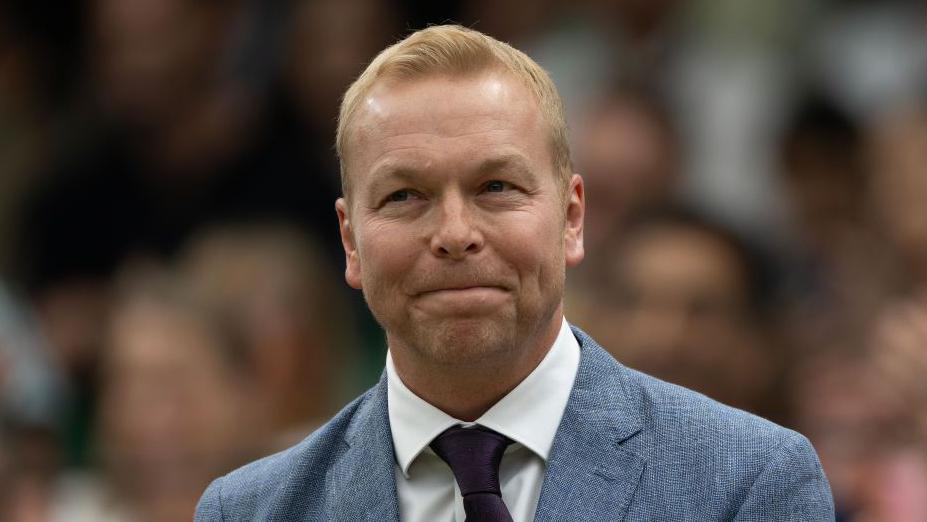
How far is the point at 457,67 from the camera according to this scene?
3.28 m

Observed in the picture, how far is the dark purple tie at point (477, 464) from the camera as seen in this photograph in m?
3.15

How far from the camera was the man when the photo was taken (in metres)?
3.17

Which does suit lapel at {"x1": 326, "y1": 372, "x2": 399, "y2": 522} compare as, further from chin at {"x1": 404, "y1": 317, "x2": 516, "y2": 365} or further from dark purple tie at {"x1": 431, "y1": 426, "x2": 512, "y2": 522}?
chin at {"x1": 404, "y1": 317, "x2": 516, "y2": 365}

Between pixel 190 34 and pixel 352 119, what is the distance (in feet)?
18.3

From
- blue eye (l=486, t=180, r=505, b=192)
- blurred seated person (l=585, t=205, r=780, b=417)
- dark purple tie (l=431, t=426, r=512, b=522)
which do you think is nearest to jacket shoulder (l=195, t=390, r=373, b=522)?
dark purple tie (l=431, t=426, r=512, b=522)

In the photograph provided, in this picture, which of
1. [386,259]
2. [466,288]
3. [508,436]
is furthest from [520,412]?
[386,259]

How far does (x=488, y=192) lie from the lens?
10.6 feet

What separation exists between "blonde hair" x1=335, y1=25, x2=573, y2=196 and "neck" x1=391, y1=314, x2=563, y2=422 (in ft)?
1.11

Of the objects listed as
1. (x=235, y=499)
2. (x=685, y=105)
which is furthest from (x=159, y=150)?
(x=235, y=499)

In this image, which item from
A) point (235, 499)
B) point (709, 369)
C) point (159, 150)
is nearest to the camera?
point (235, 499)

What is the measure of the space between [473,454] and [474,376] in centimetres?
16

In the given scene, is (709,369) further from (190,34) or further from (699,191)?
(190,34)

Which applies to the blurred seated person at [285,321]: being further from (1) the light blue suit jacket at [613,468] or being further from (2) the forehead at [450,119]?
(2) the forehead at [450,119]

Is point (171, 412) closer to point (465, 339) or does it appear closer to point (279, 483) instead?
point (279, 483)
